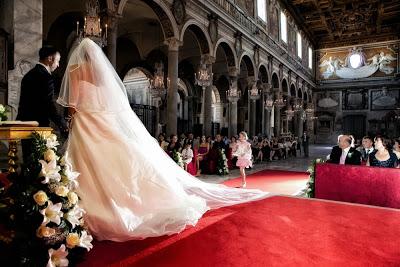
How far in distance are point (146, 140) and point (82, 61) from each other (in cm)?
127

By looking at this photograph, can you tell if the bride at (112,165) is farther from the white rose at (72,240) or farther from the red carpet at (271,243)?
the white rose at (72,240)

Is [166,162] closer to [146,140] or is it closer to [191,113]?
[146,140]

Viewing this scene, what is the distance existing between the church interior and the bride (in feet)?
0.40

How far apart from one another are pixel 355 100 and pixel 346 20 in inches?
355

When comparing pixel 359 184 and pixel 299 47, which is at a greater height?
pixel 299 47

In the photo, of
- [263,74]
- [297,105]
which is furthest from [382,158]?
[297,105]

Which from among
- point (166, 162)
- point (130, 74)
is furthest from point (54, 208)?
point (130, 74)

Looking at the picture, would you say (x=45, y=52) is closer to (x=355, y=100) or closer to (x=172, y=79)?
(x=172, y=79)

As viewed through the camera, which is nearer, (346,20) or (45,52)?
(45,52)

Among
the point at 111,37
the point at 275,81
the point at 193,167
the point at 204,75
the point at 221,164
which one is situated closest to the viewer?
the point at 111,37

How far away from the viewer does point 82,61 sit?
3664mm

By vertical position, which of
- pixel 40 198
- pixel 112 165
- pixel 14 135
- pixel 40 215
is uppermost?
pixel 14 135

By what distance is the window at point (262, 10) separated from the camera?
756 inches

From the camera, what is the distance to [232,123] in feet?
52.8
